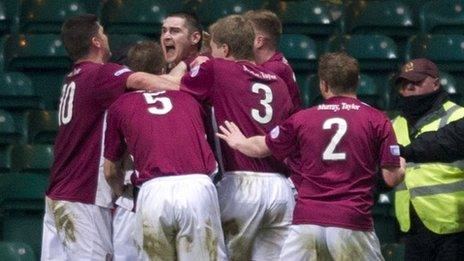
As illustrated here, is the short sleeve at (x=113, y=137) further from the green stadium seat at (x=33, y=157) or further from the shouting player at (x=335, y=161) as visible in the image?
the green stadium seat at (x=33, y=157)

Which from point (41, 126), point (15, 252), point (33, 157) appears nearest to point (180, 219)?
point (15, 252)

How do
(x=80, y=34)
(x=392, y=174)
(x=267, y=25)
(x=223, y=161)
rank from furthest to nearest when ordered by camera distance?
1. (x=267, y=25)
2. (x=80, y=34)
3. (x=223, y=161)
4. (x=392, y=174)

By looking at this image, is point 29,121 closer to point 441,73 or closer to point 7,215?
point 7,215

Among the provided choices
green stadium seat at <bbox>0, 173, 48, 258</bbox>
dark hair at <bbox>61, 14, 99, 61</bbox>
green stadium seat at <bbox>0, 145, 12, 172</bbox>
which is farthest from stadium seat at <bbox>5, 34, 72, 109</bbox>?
dark hair at <bbox>61, 14, 99, 61</bbox>

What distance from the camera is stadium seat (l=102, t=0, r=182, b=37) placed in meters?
12.6

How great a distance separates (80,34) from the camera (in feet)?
29.9

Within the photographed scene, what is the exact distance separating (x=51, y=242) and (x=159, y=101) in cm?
123

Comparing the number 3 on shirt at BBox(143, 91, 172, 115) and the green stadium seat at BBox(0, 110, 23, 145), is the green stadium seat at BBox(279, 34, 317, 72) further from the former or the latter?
the number 3 on shirt at BBox(143, 91, 172, 115)

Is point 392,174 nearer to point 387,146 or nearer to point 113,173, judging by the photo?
point 387,146

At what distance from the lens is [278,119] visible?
28.9 feet

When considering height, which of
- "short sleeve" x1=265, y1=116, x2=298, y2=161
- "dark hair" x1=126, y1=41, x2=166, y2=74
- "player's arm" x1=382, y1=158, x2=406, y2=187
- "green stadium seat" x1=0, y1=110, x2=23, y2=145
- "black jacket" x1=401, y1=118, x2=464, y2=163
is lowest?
"green stadium seat" x1=0, y1=110, x2=23, y2=145

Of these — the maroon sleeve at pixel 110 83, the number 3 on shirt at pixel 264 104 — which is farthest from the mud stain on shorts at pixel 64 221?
the number 3 on shirt at pixel 264 104

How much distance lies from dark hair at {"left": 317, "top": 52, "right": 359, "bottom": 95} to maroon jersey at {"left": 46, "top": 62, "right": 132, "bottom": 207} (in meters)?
1.27

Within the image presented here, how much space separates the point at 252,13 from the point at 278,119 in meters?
0.99
